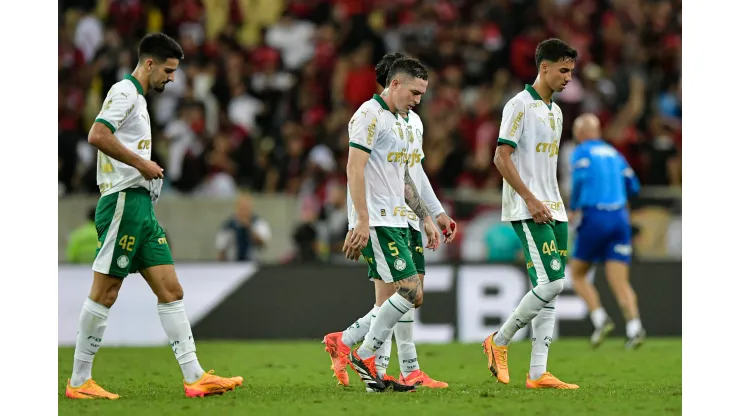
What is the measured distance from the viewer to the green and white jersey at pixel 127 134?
324 inches

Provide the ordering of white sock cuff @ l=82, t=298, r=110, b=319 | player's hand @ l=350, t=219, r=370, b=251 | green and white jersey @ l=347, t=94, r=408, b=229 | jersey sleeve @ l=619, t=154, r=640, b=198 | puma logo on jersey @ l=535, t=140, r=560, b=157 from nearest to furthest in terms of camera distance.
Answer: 1. player's hand @ l=350, t=219, r=370, b=251
2. white sock cuff @ l=82, t=298, r=110, b=319
3. green and white jersey @ l=347, t=94, r=408, b=229
4. puma logo on jersey @ l=535, t=140, r=560, b=157
5. jersey sleeve @ l=619, t=154, r=640, b=198

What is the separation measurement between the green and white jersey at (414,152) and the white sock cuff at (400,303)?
75cm

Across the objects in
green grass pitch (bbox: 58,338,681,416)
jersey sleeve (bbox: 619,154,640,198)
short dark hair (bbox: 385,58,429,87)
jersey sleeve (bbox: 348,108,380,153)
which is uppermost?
short dark hair (bbox: 385,58,429,87)

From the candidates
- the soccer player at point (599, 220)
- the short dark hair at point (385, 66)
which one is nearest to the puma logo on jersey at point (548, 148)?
the short dark hair at point (385, 66)

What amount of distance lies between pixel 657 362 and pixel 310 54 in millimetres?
10940

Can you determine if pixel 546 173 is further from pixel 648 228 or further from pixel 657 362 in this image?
pixel 648 228

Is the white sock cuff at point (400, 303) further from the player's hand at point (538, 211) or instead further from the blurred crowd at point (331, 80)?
the blurred crowd at point (331, 80)

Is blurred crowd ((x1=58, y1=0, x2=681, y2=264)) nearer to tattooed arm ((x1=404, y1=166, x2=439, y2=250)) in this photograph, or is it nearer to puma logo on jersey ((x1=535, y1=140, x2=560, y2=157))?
tattooed arm ((x1=404, y1=166, x2=439, y2=250))

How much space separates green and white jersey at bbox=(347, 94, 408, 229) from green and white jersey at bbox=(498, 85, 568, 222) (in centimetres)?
84

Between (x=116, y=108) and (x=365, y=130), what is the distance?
5.96 feet

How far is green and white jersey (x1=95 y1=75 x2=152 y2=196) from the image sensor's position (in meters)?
8.23

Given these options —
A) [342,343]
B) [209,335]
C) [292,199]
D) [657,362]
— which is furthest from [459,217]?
[342,343]

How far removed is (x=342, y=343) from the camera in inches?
369

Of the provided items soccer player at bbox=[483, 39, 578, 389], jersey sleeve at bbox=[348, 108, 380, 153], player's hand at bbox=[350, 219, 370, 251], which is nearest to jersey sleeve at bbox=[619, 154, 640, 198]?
soccer player at bbox=[483, 39, 578, 389]
